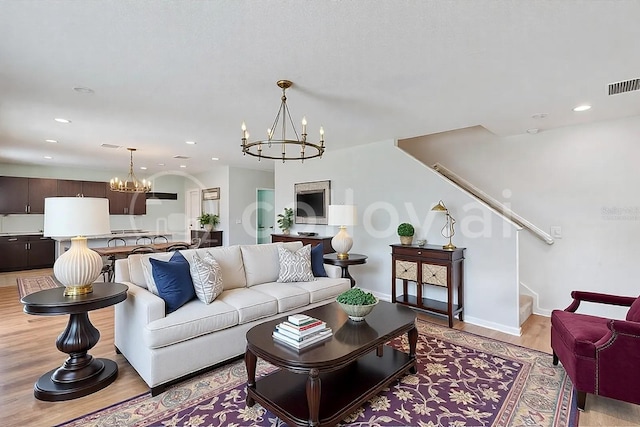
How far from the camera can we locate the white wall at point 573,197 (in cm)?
373

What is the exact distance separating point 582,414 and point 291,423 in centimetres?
199

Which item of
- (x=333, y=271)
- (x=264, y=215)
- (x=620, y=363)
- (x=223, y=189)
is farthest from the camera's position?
(x=264, y=215)

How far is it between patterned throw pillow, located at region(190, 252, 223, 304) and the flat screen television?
3071 mm

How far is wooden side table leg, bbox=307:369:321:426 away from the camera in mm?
1805

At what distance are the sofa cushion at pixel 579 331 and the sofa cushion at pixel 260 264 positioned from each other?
278 centimetres

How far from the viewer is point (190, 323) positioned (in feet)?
8.21

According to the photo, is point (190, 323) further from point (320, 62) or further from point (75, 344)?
point (320, 62)

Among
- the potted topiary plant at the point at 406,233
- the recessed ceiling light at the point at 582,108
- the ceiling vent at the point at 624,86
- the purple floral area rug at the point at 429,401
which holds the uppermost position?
the recessed ceiling light at the point at 582,108

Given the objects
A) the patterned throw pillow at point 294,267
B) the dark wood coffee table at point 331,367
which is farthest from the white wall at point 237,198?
the dark wood coffee table at point 331,367

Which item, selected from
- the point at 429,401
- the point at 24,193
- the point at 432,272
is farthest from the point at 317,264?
the point at 24,193

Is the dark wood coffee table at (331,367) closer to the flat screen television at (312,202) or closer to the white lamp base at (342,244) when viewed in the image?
the white lamp base at (342,244)

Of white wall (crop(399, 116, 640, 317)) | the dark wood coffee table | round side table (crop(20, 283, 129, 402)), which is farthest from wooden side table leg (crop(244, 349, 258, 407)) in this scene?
white wall (crop(399, 116, 640, 317))

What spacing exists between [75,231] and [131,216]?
780cm

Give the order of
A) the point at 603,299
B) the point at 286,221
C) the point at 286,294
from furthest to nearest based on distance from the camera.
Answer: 1. the point at 286,221
2. the point at 286,294
3. the point at 603,299
